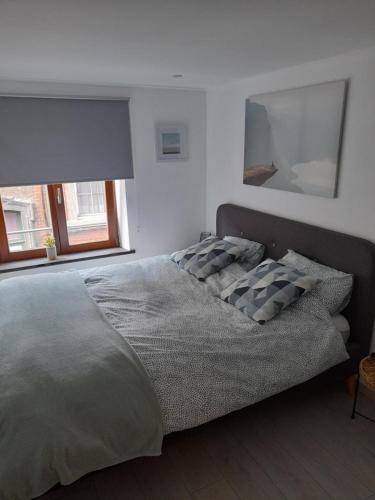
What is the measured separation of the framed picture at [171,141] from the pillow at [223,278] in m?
1.42

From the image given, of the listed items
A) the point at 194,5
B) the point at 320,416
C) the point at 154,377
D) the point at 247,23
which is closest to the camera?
the point at 194,5

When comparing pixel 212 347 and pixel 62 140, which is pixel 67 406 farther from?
pixel 62 140

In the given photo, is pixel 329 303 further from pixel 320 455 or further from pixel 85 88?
pixel 85 88

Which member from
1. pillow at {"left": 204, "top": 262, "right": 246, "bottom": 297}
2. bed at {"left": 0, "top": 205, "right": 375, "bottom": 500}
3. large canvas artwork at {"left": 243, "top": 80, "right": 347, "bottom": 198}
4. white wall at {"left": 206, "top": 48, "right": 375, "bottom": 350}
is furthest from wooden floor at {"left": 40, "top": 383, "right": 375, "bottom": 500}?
large canvas artwork at {"left": 243, "top": 80, "right": 347, "bottom": 198}

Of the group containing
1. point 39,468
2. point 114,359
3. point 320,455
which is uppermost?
point 114,359

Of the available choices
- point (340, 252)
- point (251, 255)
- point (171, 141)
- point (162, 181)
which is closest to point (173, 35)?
point (340, 252)

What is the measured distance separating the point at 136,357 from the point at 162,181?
7.53ft

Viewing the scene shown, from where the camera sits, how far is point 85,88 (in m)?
3.23

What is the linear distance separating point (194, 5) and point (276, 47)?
2.82ft

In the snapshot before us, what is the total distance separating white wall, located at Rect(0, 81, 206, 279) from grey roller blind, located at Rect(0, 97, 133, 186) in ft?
0.44

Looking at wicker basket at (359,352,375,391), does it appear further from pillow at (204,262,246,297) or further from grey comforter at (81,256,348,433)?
pillow at (204,262,246,297)

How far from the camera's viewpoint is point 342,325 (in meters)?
2.38

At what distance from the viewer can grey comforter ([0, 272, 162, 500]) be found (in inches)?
57.1

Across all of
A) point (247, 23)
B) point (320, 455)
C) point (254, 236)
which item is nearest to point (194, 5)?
point (247, 23)
